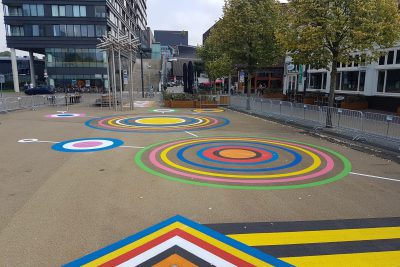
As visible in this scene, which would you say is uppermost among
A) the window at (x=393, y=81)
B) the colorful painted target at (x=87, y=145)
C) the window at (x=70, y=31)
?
the window at (x=70, y=31)

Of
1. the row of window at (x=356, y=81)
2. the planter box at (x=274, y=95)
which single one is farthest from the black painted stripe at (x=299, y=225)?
the planter box at (x=274, y=95)

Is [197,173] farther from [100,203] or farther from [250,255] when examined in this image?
[250,255]

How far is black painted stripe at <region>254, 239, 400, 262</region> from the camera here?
184 inches

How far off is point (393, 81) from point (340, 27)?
1160 centimetres

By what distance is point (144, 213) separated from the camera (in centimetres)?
595

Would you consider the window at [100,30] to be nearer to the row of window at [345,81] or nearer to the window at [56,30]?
the window at [56,30]

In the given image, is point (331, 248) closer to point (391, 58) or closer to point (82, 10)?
point (391, 58)

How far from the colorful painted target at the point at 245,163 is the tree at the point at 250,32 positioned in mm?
12197

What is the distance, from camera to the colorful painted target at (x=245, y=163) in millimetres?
7922

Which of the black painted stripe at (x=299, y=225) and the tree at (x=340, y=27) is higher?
the tree at (x=340, y=27)

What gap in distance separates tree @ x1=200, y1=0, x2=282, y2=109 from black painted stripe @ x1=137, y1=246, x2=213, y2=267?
1982 centimetres

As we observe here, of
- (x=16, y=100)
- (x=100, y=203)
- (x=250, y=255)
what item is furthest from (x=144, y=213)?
(x=16, y=100)

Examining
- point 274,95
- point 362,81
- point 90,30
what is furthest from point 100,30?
point 362,81

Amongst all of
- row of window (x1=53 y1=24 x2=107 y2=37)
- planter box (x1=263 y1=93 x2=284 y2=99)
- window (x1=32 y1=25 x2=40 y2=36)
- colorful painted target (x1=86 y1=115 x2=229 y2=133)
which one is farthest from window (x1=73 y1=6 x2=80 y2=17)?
colorful painted target (x1=86 y1=115 x2=229 y2=133)
